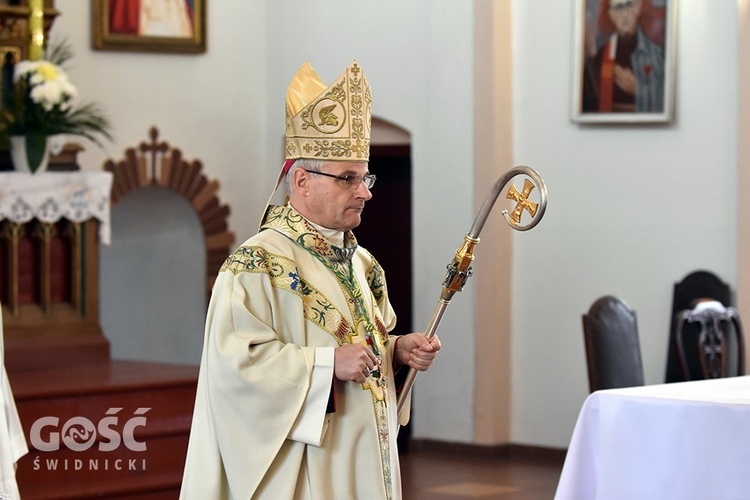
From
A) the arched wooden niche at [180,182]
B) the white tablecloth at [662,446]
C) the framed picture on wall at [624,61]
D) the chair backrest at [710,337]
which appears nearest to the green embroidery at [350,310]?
the white tablecloth at [662,446]

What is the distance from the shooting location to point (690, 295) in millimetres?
7246

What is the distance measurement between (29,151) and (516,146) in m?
2.90

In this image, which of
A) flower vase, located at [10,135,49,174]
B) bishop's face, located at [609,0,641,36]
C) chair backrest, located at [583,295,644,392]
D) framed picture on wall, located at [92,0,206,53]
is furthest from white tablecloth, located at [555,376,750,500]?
framed picture on wall, located at [92,0,206,53]

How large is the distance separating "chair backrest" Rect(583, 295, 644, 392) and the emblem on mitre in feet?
7.11

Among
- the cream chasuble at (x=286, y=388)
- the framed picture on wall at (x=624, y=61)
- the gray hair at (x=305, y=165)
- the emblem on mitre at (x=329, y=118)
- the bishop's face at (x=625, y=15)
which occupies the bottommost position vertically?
the cream chasuble at (x=286, y=388)

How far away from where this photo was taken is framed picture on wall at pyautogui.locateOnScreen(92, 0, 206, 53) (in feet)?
26.9

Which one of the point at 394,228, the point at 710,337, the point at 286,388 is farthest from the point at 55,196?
the point at 286,388

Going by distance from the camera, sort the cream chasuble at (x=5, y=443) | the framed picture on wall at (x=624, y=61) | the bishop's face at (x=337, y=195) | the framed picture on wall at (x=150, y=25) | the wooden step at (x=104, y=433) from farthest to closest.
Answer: the framed picture on wall at (x=150, y=25) < the framed picture on wall at (x=624, y=61) < the wooden step at (x=104, y=433) < the cream chasuble at (x=5, y=443) < the bishop's face at (x=337, y=195)

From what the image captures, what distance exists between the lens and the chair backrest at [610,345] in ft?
17.0

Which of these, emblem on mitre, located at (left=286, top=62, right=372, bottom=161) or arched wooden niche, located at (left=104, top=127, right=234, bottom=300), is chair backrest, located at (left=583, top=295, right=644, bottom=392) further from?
arched wooden niche, located at (left=104, top=127, right=234, bottom=300)

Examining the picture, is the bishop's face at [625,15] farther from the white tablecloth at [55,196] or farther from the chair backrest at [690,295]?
the white tablecloth at [55,196]

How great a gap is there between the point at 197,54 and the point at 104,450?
3.45 metres

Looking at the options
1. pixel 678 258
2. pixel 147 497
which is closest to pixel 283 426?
pixel 147 497

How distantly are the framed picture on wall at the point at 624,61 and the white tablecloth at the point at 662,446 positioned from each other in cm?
350
